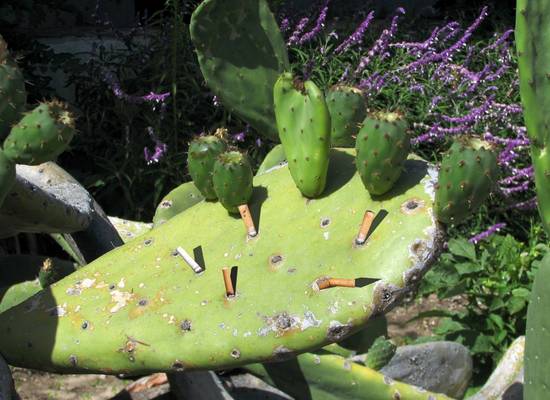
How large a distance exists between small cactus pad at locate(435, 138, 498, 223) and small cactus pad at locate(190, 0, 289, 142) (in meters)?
0.66

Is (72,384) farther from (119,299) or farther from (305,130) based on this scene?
(305,130)

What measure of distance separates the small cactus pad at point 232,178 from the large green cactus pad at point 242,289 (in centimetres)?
6

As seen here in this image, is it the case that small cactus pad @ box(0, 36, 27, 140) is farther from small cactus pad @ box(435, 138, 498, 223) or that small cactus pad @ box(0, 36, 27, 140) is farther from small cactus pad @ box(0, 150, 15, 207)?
small cactus pad @ box(435, 138, 498, 223)

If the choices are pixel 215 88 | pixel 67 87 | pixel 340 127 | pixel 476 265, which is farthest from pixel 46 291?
pixel 67 87

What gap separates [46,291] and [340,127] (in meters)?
0.74

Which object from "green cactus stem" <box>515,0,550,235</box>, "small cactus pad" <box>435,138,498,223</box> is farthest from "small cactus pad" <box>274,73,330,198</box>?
"green cactus stem" <box>515,0,550,235</box>

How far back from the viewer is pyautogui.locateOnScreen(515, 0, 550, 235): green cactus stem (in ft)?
4.98

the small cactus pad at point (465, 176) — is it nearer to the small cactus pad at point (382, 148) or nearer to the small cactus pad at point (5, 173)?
the small cactus pad at point (382, 148)

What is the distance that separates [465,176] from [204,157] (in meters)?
0.63

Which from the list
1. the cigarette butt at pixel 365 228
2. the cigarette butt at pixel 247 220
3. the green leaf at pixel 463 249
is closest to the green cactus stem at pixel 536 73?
the cigarette butt at pixel 365 228

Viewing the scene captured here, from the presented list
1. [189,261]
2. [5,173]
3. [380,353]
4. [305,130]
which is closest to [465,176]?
[305,130]

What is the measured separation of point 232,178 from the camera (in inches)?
76.5

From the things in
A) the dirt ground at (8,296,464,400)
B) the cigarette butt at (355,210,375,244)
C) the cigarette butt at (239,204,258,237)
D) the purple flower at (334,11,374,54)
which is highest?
the cigarette butt at (355,210,375,244)

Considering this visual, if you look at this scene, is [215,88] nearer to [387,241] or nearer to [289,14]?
[387,241]
